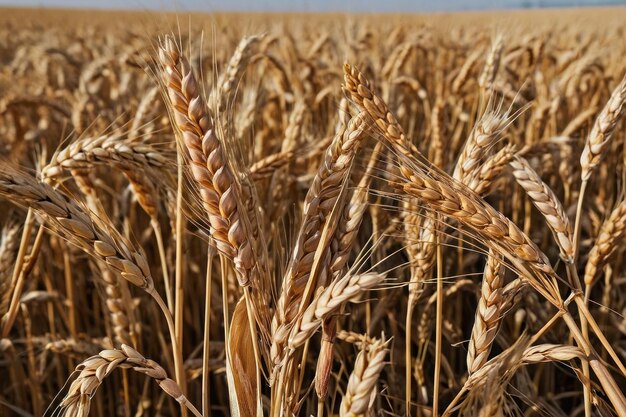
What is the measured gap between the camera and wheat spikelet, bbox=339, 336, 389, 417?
2.25 feet

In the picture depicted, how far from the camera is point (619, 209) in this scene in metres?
1.07

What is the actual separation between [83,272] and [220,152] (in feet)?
5.92

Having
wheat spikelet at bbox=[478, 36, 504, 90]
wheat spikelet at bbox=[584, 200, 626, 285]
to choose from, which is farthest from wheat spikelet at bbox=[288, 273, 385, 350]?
wheat spikelet at bbox=[478, 36, 504, 90]

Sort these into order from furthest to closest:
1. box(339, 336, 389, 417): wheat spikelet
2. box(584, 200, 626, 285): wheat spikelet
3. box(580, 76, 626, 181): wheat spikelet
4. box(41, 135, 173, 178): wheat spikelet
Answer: box(41, 135, 173, 178): wheat spikelet < box(580, 76, 626, 181): wheat spikelet < box(584, 200, 626, 285): wheat spikelet < box(339, 336, 389, 417): wheat spikelet

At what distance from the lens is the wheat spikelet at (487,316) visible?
937mm

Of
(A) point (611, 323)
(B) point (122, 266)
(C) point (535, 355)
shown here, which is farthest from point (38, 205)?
(A) point (611, 323)

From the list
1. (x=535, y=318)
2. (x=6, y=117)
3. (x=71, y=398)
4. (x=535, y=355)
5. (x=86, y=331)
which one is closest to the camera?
(x=71, y=398)

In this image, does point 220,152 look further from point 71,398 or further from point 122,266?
point 71,398

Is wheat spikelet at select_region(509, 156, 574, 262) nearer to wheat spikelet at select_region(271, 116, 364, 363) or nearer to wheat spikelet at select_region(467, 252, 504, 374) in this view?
wheat spikelet at select_region(467, 252, 504, 374)

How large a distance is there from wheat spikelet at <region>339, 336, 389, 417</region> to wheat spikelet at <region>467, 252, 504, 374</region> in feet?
0.96

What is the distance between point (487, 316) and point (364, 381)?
0.34m

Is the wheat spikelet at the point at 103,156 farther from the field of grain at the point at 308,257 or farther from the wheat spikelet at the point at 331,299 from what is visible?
the wheat spikelet at the point at 331,299

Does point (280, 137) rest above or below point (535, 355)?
above

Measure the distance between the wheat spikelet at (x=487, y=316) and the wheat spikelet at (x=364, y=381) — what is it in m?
0.29
